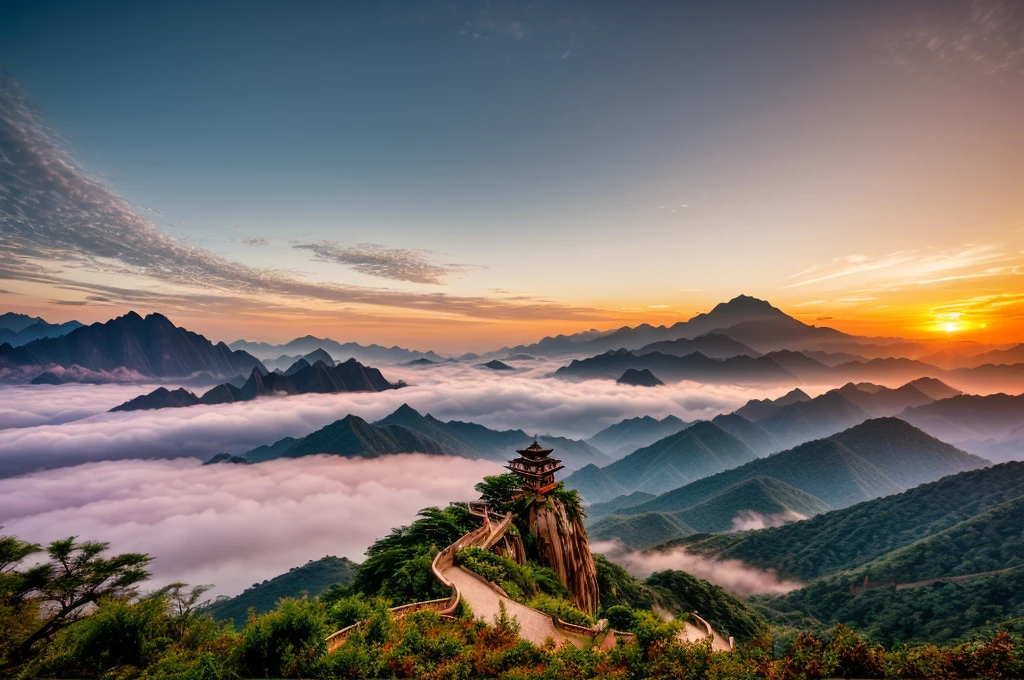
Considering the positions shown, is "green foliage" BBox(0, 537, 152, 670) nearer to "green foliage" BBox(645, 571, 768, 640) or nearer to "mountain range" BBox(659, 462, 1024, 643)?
"mountain range" BBox(659, 462, 1024, 643)

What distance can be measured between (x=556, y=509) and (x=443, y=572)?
15566 mm

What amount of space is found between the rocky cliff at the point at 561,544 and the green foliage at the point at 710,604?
912 inches

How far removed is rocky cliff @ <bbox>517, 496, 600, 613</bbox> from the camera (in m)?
38.0

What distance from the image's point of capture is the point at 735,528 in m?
148

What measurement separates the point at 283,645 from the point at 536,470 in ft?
97.7

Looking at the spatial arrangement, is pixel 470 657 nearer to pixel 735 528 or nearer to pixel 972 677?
pixel 972 677

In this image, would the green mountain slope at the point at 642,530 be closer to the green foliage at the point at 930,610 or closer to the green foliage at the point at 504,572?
the green foliage at the point at 930,610

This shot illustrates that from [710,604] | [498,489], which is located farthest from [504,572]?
[710,604]

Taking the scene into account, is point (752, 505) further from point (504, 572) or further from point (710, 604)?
point (504, 572)

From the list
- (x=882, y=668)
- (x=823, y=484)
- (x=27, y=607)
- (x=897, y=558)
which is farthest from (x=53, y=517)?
(x=823, y=484)

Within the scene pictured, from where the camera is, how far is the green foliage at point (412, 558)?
24.4m

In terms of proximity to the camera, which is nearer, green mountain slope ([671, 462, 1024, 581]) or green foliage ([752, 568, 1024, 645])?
green foliage ([752, 568, 1024, 645])

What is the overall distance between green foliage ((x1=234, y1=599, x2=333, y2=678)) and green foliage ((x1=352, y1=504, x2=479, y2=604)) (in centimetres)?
954

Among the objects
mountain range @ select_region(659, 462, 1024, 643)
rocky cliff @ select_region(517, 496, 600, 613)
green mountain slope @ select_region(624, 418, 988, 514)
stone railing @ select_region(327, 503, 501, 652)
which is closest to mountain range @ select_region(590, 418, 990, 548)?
green mountain slope @ select_region(624, 418, 988, 514)
